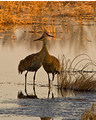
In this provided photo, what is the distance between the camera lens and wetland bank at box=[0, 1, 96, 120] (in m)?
8.04

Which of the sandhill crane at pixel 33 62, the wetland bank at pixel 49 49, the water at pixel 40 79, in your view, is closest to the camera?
the water at pixel 40 79

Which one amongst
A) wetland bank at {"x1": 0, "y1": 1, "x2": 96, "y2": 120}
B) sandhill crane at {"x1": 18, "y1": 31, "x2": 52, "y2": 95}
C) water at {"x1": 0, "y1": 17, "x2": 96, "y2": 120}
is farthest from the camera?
sandhill crane at {"x1": 18, "y1": 31, "x2": 52, "y2": 95}

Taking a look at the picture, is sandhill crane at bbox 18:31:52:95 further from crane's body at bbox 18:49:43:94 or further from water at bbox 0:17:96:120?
water at bbox 0:17:96:120

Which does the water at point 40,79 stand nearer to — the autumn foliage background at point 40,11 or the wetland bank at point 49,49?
the wetland bank at point 49,49

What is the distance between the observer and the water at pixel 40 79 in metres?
7.74

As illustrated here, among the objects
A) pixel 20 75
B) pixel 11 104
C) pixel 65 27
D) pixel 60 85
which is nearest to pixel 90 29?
pixel 65 27

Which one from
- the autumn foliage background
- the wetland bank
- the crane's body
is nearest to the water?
the wetland bank

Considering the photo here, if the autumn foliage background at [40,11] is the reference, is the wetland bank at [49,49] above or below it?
below

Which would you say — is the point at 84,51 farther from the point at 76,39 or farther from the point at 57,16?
the point at 57,16

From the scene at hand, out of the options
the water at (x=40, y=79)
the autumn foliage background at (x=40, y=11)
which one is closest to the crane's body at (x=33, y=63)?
the water at (x=40, y=79)

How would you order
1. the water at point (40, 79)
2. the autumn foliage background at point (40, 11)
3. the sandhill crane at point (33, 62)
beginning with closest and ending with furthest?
1. the water at point (40, 79)
2. the sandhill crane at point (33, 62)
3. the autumn foliage background at point (40, 11)

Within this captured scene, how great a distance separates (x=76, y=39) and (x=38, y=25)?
3.56 m

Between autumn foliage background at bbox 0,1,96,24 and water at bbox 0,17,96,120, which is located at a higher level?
autumn foliage background at bbox 0,1,96,24

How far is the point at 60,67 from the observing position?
1053cm
